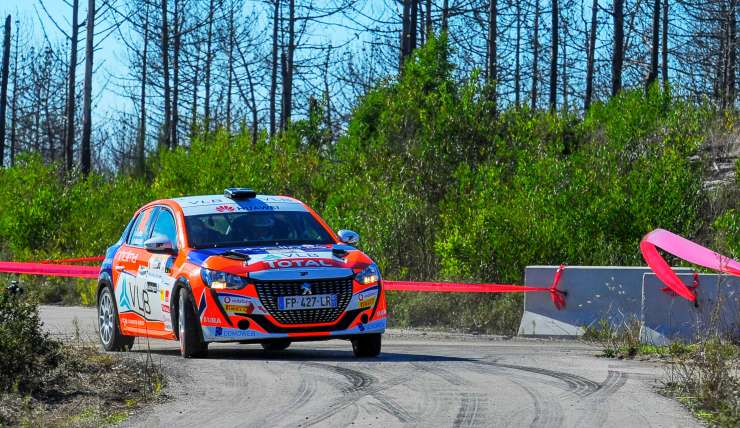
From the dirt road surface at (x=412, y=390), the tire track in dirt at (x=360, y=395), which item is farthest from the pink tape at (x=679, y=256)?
the tire track in dirt at (x=360, y=395)

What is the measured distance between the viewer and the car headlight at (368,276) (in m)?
12.0

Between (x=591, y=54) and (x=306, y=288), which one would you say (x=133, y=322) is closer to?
(x=306, y=288)

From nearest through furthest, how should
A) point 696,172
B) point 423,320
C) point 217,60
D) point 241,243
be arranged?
1. point 241,243
2. point 423,320
3. point 696,172
4. point 217,60

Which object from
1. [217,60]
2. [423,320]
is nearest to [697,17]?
[217,60]

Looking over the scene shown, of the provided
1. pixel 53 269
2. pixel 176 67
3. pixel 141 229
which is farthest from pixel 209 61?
pixel 141 229

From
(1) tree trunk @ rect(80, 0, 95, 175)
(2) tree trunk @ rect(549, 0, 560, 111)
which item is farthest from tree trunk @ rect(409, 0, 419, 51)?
(2) tree trunk @ rect(549, 0, 560, 111)

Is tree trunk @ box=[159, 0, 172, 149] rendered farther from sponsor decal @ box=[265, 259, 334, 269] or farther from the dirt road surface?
sponsor decal @ box=[265, 259, 334, 269]

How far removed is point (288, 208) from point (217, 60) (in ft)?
152

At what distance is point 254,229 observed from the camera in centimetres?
1299

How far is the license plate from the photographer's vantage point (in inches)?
461

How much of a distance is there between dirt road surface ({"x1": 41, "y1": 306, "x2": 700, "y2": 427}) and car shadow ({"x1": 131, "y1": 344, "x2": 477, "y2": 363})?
12mm

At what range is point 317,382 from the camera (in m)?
10.0

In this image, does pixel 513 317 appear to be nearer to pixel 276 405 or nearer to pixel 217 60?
pixel 276 405

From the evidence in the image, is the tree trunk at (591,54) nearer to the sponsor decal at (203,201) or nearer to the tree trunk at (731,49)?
the tree trunk at (731,49)
